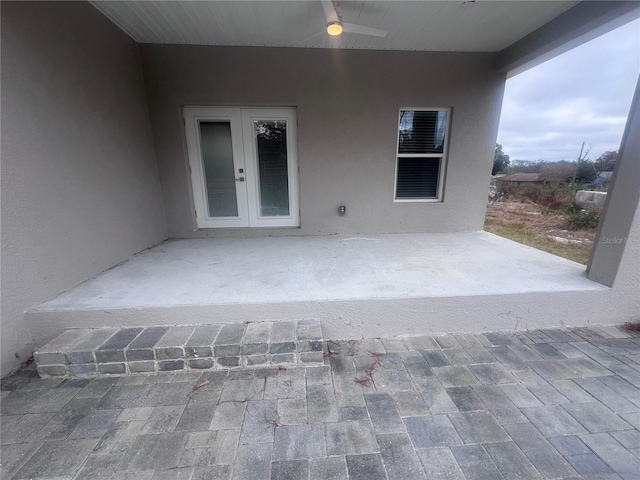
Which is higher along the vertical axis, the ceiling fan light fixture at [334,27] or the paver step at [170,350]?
the ceiling fan light fixture at [334,27]

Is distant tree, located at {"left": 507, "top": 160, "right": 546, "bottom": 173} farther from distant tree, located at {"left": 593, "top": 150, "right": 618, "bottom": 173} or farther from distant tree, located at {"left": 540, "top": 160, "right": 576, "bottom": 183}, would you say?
distant tree, located at {"left": 593, "top": 150, "right": 618, "bottom": 173}

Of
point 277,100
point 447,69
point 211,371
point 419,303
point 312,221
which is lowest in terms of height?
point 211,371

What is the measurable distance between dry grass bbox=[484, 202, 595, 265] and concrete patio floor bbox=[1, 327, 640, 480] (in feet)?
7.23

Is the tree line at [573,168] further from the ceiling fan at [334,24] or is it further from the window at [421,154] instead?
the ceiling fan at [334,24]

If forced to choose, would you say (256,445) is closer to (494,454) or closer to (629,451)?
(494,454)

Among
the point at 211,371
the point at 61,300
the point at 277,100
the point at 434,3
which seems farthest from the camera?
the point at 277,100

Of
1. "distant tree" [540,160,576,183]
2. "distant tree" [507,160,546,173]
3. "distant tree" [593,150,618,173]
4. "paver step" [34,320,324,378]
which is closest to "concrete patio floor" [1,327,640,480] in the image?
"paver step" [34,320,324,378]

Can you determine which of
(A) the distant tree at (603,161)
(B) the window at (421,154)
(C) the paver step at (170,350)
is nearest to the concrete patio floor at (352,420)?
(C) the paver step at (170,350)

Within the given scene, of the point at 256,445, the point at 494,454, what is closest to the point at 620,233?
the point at 494,454

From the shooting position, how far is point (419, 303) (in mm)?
2055

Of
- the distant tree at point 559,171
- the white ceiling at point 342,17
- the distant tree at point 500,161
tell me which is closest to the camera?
the white ceiling at point 342,17

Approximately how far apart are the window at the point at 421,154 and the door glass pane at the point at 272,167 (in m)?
1.75

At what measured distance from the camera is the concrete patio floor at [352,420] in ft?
3.84

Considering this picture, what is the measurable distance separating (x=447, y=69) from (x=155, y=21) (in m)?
3.71
